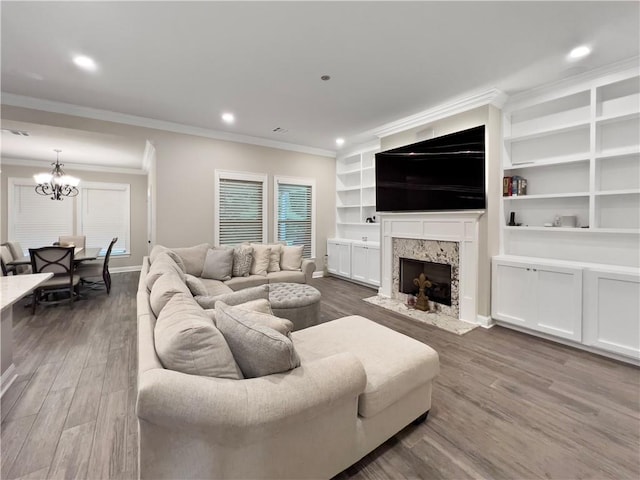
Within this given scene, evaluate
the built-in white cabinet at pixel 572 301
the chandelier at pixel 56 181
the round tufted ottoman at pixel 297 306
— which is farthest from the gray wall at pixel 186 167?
the built-in white cabinet at pixel 572 301

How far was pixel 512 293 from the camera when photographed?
11.1ft

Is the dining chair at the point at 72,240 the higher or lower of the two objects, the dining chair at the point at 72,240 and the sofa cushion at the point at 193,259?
the higher

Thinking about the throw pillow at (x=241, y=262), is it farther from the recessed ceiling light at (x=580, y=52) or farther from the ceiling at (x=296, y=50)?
the recessed ceiling light at (x=580, y=52)

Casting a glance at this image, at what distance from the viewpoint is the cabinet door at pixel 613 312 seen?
101 inches

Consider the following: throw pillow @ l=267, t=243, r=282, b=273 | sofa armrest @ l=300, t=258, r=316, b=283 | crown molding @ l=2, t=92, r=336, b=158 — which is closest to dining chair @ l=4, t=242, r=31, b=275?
crown molding @ l=2, t=92, r=336, b=158

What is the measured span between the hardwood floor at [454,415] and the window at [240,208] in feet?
8.05

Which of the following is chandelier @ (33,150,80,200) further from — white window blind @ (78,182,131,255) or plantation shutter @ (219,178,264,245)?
plantation shutter @ (219,178,264,245)

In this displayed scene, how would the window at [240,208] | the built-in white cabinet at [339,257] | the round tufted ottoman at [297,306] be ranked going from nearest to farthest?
the round tufted ottoman at [297,306] → the window at [240,208] → the built-in white cabinet at [339,257]

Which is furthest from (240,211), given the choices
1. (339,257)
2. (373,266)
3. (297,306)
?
(297,306)

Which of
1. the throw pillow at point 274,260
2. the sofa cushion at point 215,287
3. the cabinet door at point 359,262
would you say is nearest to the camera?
the sofa cushion at point 215,287

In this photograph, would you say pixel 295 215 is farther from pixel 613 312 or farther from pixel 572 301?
pixel 613 312

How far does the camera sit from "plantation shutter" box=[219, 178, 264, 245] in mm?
5125

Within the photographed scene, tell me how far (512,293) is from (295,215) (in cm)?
408

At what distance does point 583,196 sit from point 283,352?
12.5 ft
